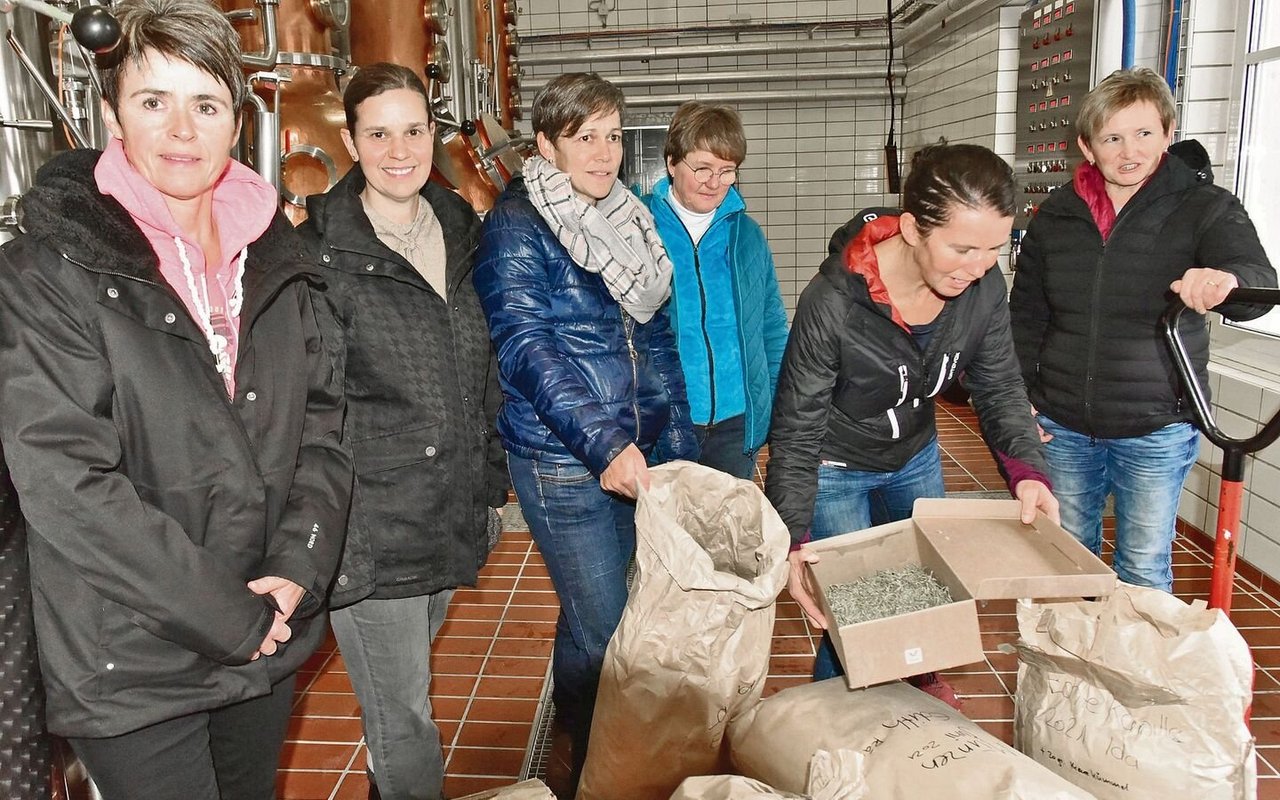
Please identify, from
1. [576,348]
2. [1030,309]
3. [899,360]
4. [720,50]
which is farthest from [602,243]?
[720,50]

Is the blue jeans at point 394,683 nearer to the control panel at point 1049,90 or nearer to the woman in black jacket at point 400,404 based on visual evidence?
the woman in black jacket at point 400,404

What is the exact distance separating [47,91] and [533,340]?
90cm

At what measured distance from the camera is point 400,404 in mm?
1557

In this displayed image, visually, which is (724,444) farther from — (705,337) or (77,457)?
(77,457)

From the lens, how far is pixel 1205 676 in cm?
124

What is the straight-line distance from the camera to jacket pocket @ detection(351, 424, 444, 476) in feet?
5.11

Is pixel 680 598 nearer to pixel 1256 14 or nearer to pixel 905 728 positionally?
pixel 905 728

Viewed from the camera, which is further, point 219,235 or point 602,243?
point 602,243

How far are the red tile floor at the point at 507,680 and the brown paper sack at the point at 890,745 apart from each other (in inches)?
37.0

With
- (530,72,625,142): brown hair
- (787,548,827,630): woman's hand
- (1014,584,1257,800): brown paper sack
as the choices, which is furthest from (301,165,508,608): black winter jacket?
(1014,584,1257,800): brown paper sack

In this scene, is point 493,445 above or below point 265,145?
below

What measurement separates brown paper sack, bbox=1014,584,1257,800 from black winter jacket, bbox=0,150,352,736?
112cm

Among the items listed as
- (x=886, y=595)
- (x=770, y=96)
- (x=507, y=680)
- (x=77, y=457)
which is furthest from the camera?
(x=770, y=96)

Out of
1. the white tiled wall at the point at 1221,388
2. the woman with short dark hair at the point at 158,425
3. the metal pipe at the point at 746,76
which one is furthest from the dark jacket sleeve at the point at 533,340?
the metal pipe at the point at 746,76
